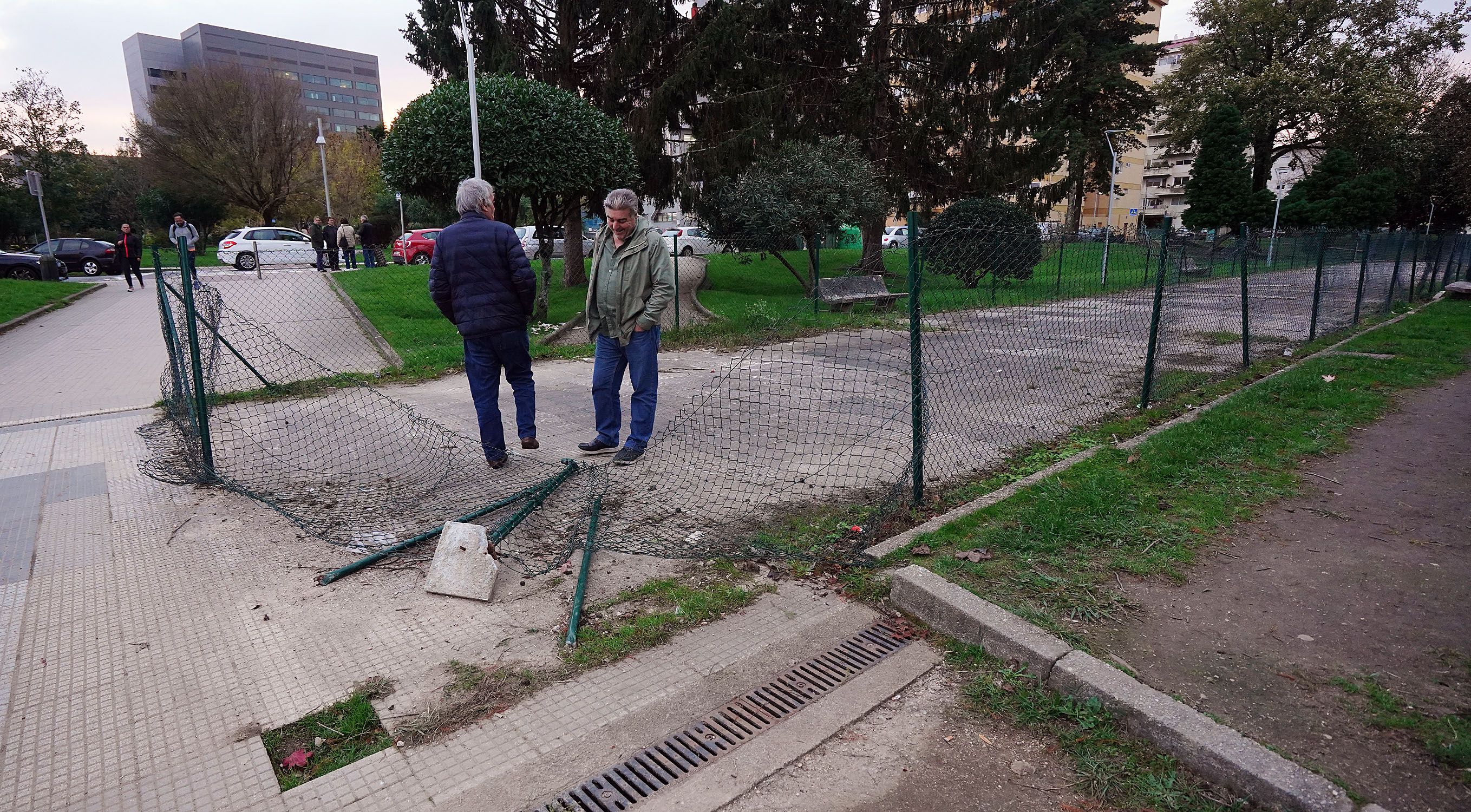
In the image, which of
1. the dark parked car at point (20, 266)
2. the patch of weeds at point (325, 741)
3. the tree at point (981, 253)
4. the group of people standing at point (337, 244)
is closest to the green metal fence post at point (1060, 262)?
the tree at point (981, 253)

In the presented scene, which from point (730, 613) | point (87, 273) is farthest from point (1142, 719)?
point (87, 273)

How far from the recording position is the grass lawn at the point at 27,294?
13656mm

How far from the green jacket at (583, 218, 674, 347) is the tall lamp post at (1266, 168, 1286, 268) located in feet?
30.0

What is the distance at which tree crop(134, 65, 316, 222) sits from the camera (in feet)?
109

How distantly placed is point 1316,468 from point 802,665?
4030 mm

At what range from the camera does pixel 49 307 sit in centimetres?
1473

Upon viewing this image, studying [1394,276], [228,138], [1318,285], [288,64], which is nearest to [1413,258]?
[1394,276]

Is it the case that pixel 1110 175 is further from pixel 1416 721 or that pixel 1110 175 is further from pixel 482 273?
pixel 1416 721

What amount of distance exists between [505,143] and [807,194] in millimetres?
6326

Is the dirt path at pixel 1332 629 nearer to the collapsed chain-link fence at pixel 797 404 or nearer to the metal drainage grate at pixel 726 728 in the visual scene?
the metal drainage grate at pixel 726 728

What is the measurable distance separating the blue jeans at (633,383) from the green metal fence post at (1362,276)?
37.7 ft

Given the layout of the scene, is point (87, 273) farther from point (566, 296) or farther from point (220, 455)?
point (220, 455)

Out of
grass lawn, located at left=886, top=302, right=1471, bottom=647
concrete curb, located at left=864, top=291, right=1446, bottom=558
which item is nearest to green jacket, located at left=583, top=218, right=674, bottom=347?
concrete curb, located at left=864, top=291, right=1446, bottom=558

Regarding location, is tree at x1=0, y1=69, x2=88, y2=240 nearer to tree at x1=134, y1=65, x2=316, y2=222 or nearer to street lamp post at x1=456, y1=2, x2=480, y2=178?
tree at x1=134, y1=65, x2=316, y2=222
